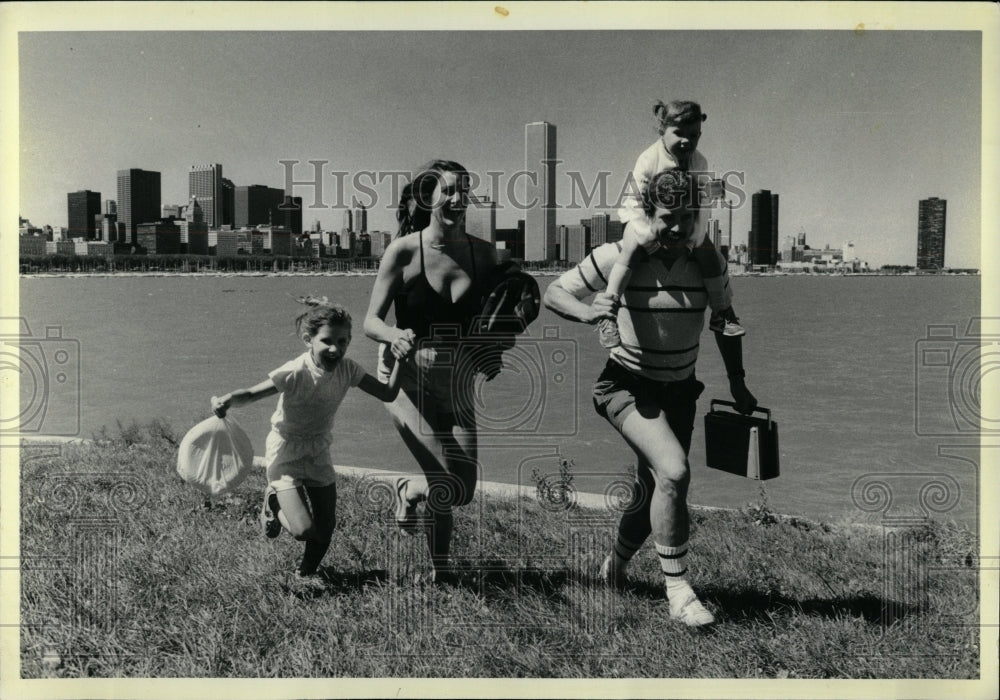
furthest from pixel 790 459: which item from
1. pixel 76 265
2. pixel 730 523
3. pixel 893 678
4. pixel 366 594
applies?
pixel 76 265

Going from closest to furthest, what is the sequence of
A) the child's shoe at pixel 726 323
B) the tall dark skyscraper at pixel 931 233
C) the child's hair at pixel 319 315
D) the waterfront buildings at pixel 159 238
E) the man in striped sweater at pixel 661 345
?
the man in striped sweater at pixel 661 345 → the child's shoe at pixel 726 323 → the child's hair at pixel 319 315 → the tall dark skyscraper at pixel 931 233 → the waterfront buildings at pixel 159 238

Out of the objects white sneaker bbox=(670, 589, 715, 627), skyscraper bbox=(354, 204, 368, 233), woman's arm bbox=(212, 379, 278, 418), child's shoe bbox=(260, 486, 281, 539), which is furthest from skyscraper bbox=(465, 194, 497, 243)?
white sneaker bbox=(670, 589, 715, 627)

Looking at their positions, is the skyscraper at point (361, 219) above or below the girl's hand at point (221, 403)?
above

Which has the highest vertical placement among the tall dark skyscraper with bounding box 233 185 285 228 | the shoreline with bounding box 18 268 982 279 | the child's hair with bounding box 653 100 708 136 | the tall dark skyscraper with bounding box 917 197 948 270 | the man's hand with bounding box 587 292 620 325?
the child's hair with bounding box 653 100 708 136

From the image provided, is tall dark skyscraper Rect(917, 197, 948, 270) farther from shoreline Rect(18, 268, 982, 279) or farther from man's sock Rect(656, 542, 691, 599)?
man's sock Rect(656, 542, 691, 599)

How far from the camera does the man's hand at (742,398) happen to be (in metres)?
3.83

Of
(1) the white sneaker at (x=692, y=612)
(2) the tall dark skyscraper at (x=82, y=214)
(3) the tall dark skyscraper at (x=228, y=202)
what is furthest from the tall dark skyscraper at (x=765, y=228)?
(2) the tall dark skyscraper at (x=82, y=214)

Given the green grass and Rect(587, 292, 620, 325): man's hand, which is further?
the green grass

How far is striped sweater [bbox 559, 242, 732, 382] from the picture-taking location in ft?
12.3

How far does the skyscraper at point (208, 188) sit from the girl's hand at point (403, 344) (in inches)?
60.7

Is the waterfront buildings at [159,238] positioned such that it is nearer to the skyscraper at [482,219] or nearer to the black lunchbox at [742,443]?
the skyscraper at [482,219]

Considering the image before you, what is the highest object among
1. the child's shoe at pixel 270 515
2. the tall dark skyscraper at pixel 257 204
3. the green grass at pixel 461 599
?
the tall dark skyscraper at pixel 257 204

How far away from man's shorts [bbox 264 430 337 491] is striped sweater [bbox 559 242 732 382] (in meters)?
1.48

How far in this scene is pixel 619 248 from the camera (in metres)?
3.80
